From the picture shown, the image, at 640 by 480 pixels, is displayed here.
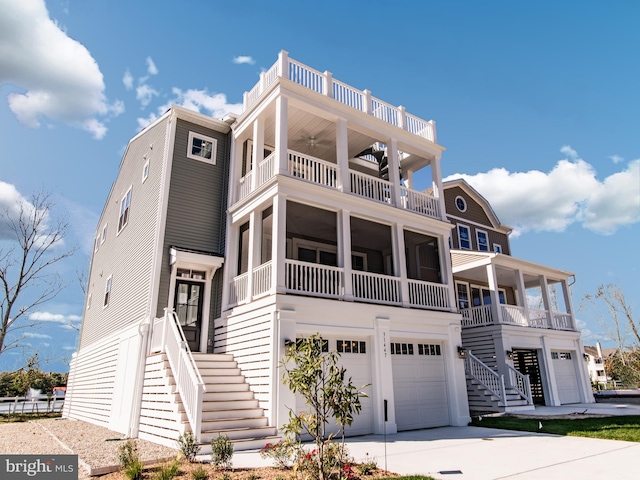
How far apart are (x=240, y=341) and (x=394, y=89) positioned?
10139 mm

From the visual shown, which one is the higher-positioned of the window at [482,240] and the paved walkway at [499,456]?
the window at [482,240]

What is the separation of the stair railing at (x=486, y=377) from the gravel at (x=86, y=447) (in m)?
11.2

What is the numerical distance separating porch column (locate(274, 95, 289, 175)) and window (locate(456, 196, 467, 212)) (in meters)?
13.0

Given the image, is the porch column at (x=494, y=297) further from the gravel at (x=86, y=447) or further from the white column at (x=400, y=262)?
the gravel at (x=86, y=447)

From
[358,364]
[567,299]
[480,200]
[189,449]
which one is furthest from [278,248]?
[567,299]

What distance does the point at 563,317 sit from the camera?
65.6ft

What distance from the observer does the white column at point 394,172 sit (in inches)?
504

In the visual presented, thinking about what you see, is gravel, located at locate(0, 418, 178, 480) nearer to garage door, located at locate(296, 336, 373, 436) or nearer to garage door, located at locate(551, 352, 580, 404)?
garage door, located at locate(296, 336, 373, 436)

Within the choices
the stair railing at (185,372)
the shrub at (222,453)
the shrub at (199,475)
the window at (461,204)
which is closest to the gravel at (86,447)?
the stair railing at (185,372)

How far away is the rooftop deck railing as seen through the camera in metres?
11.5

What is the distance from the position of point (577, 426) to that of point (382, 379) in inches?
197

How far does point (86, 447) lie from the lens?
334 inches

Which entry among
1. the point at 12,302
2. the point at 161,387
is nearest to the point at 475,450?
the point at 161,387

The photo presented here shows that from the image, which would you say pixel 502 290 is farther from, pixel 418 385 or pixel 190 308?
pixel 190 308
